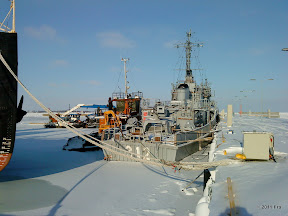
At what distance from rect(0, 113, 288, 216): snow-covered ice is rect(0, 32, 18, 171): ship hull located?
5.89 feet

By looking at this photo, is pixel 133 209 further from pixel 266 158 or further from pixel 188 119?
pixel 188 119

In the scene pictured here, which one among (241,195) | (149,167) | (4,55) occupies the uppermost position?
(4,55)

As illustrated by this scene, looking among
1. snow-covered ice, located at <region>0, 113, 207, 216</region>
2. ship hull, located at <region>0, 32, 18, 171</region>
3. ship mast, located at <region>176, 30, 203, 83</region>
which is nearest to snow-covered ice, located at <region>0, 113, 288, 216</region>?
snow-covered ice, located at <region>0, 113, 207, 216</region>


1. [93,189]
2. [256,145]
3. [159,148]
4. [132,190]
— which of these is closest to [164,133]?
[159,148]

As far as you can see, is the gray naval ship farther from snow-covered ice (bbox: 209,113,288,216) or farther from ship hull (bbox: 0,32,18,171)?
ship hull (bbox: 0,32,18,171)

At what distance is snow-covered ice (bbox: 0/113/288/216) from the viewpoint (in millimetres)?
5352

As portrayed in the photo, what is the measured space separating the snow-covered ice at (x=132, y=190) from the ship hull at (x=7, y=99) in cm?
180

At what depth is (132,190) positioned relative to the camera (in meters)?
9.38

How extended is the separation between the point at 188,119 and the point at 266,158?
10168 mm

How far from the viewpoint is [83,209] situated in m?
7.46

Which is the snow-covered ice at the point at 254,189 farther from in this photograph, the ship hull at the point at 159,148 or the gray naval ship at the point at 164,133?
the ship hull at the point at 159,148

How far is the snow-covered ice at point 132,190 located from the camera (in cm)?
535

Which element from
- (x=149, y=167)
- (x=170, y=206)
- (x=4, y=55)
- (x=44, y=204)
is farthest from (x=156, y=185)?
(x=4, y=55)

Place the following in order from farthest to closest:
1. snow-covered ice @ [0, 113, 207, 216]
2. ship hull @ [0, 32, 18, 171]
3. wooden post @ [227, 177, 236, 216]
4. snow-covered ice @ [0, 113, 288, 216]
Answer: ship hull @ [0, 32, 18, 171], snow-covered ice @ [0, 113, 207, 216], snow-covered ice @ [0, 113, 288, 216], wooden post @ [227, 177, 236, 216]
